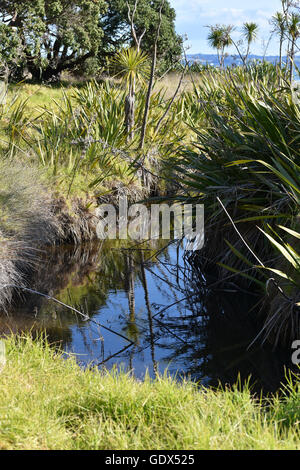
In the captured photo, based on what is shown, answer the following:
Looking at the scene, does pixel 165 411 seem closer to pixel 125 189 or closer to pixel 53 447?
pixel 53 447

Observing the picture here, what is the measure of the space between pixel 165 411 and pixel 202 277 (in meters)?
4.42

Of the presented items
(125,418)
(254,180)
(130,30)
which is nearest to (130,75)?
(254,180)

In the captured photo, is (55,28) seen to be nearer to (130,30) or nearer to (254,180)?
(130,30)

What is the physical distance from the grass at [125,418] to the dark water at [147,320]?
1.16m

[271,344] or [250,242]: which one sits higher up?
[250,242]

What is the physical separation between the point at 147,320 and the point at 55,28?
74.5 ft

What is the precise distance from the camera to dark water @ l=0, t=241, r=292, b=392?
517cm

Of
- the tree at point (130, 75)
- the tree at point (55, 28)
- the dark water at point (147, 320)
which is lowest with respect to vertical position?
the dark water at point (147, 320)

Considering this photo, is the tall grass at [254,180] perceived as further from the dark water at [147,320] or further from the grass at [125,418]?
the grass at [125,418]

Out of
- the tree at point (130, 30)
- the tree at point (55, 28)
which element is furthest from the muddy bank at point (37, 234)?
the tree at point (130, 30)

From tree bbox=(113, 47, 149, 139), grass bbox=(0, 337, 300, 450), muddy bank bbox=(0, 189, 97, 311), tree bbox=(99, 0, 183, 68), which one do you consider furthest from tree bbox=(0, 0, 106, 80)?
grass bbox=(0, 337, 300, 450)

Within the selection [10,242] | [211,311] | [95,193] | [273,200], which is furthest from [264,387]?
[95,193]

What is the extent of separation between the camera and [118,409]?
3447 mm

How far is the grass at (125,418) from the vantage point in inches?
117
